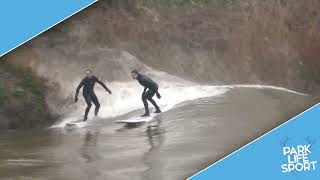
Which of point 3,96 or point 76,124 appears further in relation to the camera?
point 76,124

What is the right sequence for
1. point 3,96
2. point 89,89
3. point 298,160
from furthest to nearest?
point 298,160, point 89,89, point 3,96

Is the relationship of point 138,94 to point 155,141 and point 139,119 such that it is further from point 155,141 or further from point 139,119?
point 155,141

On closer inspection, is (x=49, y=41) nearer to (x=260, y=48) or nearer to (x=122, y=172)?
(x=122, y=172)

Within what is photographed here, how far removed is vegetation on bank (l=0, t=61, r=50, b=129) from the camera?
9.48 ft

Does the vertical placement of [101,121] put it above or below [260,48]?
below

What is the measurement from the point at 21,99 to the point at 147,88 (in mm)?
746

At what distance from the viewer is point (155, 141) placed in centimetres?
310

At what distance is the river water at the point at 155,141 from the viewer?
2.96 m

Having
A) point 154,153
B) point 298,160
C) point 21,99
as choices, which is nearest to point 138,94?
point 154,153

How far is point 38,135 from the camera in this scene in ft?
9.71

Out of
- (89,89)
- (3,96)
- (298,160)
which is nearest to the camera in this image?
(3,96)

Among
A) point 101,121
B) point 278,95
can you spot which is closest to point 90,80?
point 101,121

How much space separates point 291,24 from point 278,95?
46cm

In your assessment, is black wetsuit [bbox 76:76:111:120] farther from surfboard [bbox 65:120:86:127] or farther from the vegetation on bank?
the vegetation on bank
